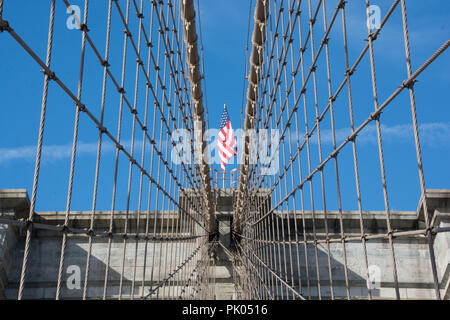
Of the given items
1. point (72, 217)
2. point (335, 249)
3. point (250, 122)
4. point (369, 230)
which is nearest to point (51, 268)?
point (72, 217)

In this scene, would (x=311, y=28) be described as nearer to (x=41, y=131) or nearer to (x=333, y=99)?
(x=333, y=99)

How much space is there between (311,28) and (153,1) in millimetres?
2281

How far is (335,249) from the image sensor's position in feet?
46.4

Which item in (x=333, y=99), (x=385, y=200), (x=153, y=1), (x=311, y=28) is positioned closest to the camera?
(x=385, y=200)

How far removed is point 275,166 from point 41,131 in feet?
26.0
